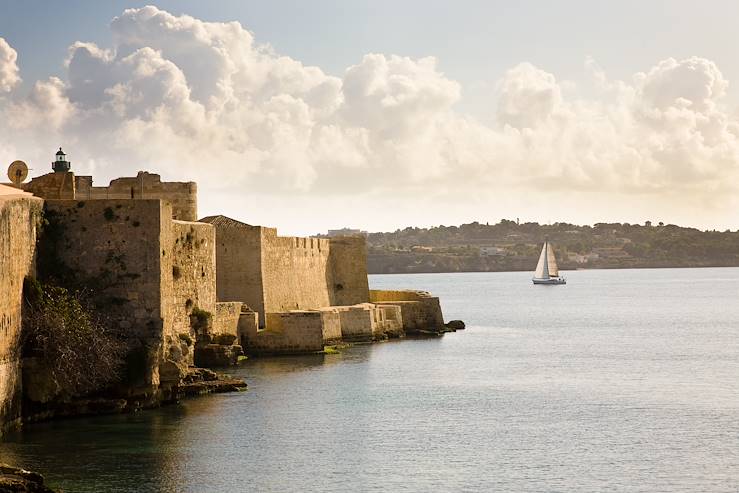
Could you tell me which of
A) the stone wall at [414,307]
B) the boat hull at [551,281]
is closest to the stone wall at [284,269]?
the stone wall at [414,307]

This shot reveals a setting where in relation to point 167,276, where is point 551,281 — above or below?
above

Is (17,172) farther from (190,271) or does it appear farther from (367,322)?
(367,322)

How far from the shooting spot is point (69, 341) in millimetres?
21156

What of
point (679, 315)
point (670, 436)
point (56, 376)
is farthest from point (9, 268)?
point (679, 315)

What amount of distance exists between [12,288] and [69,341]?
4.80ft

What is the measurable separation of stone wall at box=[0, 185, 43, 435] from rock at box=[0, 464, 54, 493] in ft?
12.7

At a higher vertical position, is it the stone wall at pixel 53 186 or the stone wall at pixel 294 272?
the stone wall at pixel 53 186

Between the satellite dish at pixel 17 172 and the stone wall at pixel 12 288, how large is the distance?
5191mm

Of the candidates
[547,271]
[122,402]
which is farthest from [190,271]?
[547,271]

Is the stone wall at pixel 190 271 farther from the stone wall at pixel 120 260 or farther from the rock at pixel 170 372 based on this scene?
the stone wall at pixel 120 260

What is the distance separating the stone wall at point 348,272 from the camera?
151 ft

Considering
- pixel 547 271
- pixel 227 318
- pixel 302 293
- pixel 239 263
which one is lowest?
pixel 227 318

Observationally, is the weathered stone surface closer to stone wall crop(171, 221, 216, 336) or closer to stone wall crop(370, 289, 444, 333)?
stone wall crop(171, 221, 216, 336)

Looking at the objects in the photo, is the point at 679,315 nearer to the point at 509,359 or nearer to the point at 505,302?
the point at 505,302
